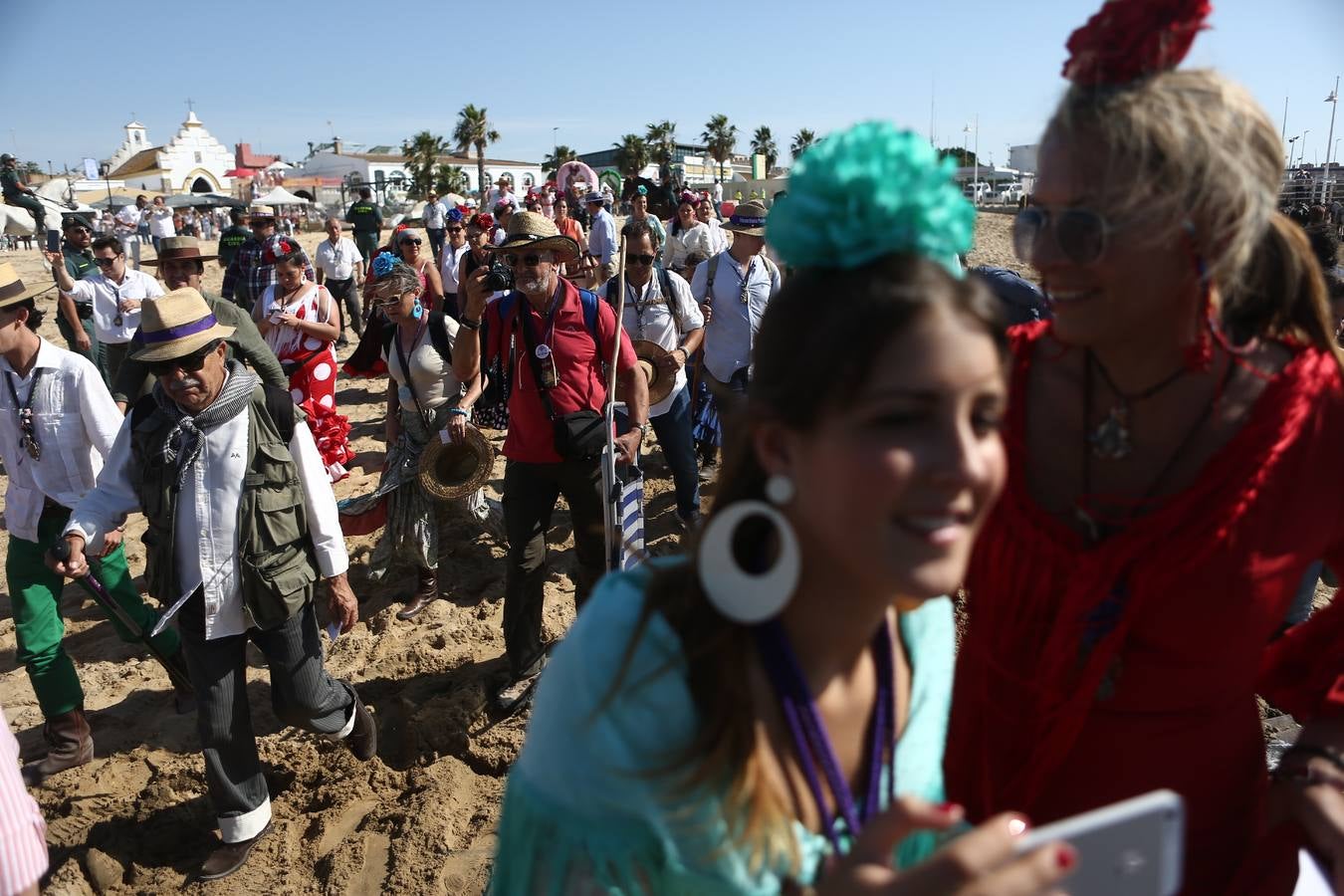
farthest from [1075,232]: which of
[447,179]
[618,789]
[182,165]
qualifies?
[182,165]

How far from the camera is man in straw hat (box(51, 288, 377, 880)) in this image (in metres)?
3.02

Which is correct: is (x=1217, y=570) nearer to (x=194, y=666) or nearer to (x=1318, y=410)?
(x=1318, y=410)

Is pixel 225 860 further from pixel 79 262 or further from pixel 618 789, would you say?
pixel 79 262

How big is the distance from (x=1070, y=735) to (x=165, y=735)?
13.7 feet

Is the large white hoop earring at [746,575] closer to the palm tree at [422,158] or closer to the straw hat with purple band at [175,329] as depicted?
the straw hat with purple band at [175,329]

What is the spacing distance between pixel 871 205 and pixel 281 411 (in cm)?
276

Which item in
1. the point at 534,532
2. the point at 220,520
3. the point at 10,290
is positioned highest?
the point at 10,290

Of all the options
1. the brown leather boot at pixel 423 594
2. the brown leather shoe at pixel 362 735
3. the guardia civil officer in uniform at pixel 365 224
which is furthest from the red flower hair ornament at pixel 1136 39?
the guardia civil officer in uniform at pixel 365 224

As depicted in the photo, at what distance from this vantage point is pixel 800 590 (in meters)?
1.18

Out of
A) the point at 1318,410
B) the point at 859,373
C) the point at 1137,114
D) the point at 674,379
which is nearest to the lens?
the point at 859,373

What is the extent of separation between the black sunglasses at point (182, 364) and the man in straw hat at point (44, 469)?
1.28 meters

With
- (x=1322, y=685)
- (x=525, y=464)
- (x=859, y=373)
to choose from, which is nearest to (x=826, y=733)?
(x=859, y=373)

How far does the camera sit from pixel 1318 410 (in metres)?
1.47

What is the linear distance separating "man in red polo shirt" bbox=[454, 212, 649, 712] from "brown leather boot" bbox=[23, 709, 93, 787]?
1.85 meters
